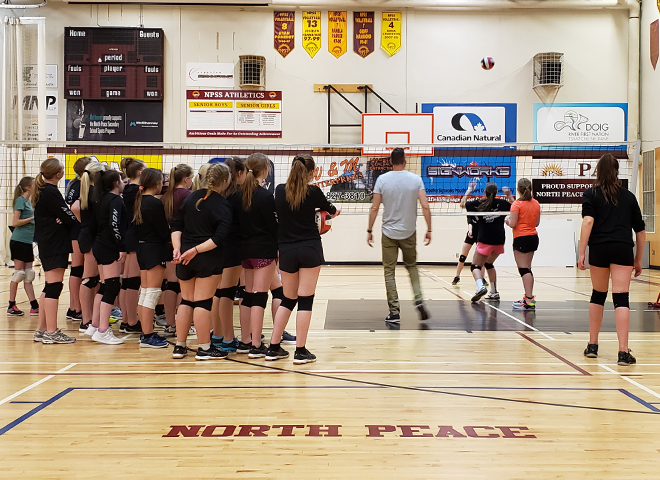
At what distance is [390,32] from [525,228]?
34.1ft

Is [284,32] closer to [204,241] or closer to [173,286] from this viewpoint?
[173,286]

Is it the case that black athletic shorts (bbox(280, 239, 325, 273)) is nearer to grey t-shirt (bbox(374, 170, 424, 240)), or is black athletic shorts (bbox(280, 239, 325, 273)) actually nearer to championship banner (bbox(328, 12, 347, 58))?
grey t-shirt (bbox(374, 170, 424, 240))

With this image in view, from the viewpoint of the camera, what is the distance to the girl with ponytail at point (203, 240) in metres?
4.52

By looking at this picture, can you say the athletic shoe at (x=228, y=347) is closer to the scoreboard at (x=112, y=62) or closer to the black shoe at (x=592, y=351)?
the black shoe at (x=592, y=351)

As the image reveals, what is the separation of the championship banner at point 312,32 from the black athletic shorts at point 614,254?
514 inches

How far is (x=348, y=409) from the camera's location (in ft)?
11.6

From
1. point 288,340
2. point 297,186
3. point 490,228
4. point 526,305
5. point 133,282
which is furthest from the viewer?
point 490,228

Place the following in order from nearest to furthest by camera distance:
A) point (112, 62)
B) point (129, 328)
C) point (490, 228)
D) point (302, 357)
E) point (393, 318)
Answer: point (302, 357)
point (129, 328)
point (393, 318)
point (490, 228)
point (112, 62)

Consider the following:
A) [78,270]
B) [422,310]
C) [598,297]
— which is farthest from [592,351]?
[78,270]

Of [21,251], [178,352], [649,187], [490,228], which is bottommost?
[178,352]

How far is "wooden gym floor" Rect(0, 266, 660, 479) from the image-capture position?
2.72m

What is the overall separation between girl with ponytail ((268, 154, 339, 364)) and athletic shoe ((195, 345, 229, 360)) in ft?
2.12

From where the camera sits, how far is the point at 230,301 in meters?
5.13

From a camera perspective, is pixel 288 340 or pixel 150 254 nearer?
pixel 150 254
